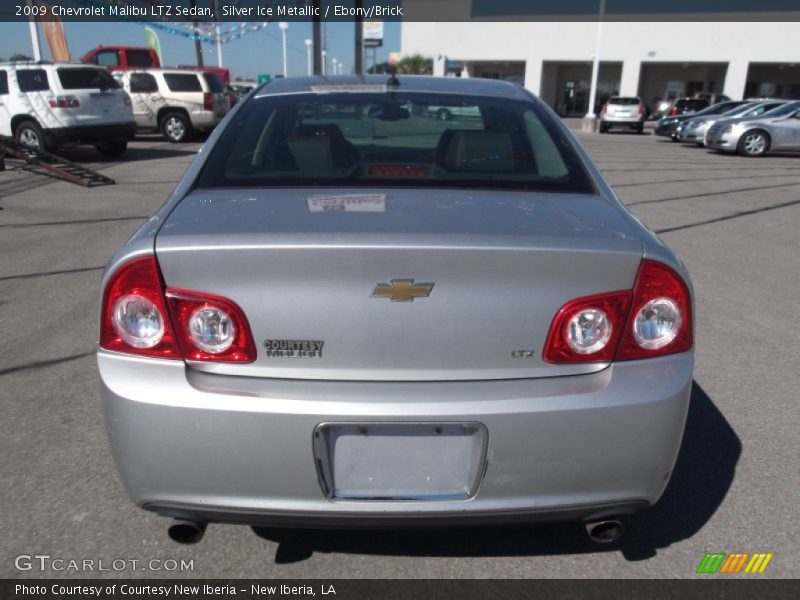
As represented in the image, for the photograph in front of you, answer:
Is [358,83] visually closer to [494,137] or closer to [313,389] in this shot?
[494,137]

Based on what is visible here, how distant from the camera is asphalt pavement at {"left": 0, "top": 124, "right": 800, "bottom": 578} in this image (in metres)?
2.40

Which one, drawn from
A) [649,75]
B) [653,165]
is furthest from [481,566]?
[649,75]

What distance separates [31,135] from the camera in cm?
1373

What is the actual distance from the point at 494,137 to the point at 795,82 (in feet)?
171

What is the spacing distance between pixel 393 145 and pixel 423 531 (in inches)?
68.0

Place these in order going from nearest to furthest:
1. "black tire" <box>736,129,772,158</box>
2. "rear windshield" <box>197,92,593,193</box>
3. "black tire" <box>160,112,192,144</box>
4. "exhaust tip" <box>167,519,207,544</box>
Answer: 1. "exhaust tip" <box>167,519,207,544</box>
2. "rear windshield" <box>197,92,593,193</box>
3. "black tire" <box>736,129,772,158</box>
4. "black tire" <box>160,112,192,144</box>

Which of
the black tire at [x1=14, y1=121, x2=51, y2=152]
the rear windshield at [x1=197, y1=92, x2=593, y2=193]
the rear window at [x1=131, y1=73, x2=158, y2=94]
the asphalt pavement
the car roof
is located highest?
the car roof

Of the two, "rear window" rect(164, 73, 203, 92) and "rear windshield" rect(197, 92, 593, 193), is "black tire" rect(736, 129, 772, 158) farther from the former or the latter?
"rear windshield" rect(197, 92, 593, 193)

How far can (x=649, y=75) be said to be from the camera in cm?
4753

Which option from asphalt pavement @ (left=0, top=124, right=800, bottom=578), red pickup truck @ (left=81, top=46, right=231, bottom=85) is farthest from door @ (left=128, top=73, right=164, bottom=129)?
asphalt pavement @ (left=0, top=124, right=800, bottom=578)

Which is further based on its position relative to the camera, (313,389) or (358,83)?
(358,83)

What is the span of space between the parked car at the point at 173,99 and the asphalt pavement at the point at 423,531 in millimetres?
13520

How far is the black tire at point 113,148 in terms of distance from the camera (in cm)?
1531

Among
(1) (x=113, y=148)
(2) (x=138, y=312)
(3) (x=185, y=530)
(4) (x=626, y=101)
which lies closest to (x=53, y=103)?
(1) (x=113, y=148)
